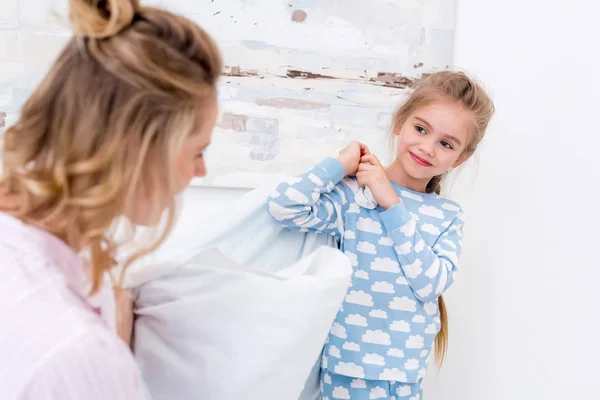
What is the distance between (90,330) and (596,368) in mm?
1156

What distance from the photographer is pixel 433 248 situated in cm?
111

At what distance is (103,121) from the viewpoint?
572mm

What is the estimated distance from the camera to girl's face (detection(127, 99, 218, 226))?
0.63 metres

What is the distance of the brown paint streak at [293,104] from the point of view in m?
1.38

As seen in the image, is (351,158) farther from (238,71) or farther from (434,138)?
(238,71)

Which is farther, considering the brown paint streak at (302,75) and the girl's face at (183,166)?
the brown paint streak at (302,75)

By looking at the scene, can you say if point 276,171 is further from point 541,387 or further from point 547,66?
point 541,387

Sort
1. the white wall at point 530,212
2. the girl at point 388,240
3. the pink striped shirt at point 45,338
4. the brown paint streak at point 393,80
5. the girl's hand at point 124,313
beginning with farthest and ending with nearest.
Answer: the brown paint streak at point 393,80 < the white wall at point 530,212 < the girl at point 388,240 < the girl's hand at point 124,313 < the pink striped shirt at point 45,338

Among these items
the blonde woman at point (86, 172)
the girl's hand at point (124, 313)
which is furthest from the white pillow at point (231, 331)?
the blonde woman at point (86, 172)

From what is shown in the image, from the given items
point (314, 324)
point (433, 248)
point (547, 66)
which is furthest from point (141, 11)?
point (547, 66)

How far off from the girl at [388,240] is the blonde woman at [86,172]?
432 millimetres

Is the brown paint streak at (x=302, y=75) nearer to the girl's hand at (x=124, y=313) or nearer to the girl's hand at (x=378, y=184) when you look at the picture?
the girl's hand at (x=378, y=184)

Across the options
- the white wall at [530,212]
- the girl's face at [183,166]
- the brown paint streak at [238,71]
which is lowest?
the white wall at [530,212]

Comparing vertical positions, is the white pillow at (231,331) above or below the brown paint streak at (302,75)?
below
